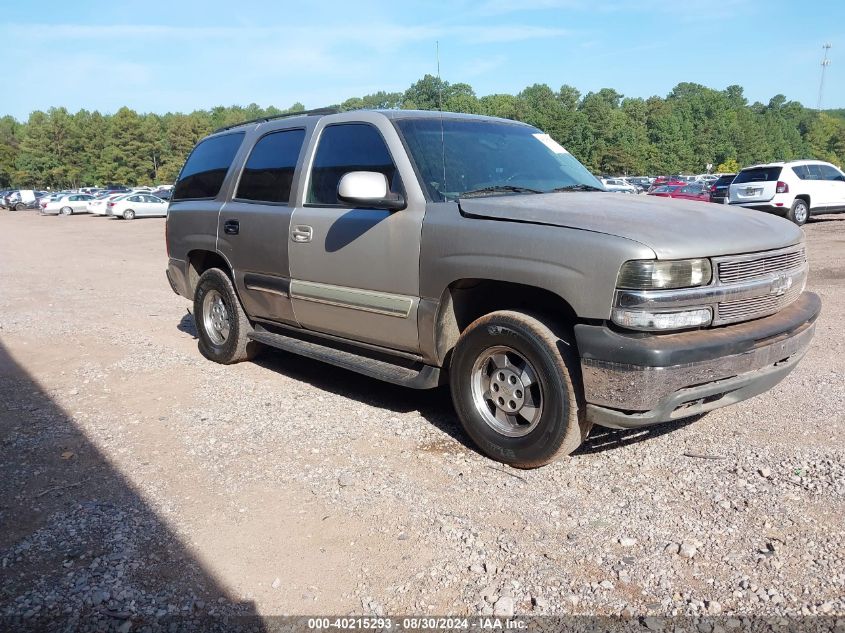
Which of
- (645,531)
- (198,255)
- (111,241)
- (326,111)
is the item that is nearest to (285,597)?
(645,531)

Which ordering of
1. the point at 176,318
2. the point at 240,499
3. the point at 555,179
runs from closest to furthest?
the point at 240,499 → the point at 555,179 → the point at 176,318

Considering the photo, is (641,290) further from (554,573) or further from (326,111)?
(326,111)

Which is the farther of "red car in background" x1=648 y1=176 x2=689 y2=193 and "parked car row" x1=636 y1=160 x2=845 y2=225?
"red car in background" x1=648 y1=176 x2=689 y2=193

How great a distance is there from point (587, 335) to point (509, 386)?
2.16ft

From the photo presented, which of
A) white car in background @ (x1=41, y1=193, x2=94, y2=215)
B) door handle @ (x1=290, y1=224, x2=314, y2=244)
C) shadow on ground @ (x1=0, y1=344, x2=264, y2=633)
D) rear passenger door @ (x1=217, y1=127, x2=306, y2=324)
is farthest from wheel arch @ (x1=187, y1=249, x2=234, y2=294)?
white car in background @ (x1=41, y1=193, x2=94, y2=215)

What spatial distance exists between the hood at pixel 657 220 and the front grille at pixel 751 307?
0.26 meters

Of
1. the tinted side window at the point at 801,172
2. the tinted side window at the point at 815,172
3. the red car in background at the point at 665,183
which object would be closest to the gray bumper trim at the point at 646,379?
the tinted side window at the point at 801,172

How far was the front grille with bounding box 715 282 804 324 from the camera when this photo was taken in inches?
137

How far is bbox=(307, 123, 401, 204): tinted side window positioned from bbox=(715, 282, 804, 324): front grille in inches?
79.3

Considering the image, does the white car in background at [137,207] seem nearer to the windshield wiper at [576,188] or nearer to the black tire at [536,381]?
the windshield wiper at [576,188]

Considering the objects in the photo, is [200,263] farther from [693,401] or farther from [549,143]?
[693,401]

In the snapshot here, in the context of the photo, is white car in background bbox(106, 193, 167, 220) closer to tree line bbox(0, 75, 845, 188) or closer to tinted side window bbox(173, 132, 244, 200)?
tinted side window bbox(173, 132, 244, 200)

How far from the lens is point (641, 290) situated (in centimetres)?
325

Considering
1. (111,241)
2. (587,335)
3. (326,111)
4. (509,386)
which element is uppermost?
(326,111)
